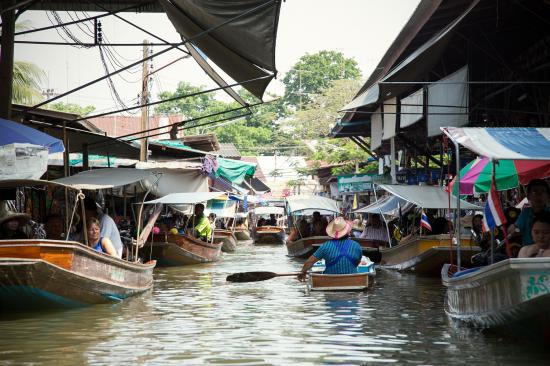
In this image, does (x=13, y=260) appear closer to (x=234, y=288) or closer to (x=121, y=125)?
(x=234, y=288)

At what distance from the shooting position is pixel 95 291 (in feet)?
35.3

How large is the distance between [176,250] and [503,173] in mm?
9648

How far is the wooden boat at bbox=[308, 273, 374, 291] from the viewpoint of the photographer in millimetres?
12188

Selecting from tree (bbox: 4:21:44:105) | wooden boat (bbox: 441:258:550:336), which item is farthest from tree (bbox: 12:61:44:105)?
wooden boat (bbox: 441:258:550:336)

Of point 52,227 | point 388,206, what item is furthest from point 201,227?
point 52,227

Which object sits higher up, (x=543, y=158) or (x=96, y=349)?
(x=543, y=158)

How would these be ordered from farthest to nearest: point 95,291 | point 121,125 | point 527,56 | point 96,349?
1. point 121,125
2. point 527,56
3. point 95,291
4. point 96,349

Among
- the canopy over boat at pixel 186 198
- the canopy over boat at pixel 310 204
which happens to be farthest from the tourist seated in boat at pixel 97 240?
the canopy over boat at pixel 310 204

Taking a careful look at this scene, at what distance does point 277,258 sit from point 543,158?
1842cm

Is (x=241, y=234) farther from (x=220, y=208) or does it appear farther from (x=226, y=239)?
(x=226, y=239)

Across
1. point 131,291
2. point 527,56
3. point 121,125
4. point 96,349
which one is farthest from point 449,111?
point 121,125

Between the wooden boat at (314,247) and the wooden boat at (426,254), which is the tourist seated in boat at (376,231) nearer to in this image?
the wooden boat at (314,247)

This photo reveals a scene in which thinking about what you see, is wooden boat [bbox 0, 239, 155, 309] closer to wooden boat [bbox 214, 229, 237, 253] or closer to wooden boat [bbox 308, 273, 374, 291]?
wooden boat [bbox 308, 273, 374, 291]

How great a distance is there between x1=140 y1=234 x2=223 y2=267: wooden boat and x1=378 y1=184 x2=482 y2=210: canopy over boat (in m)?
5.96
